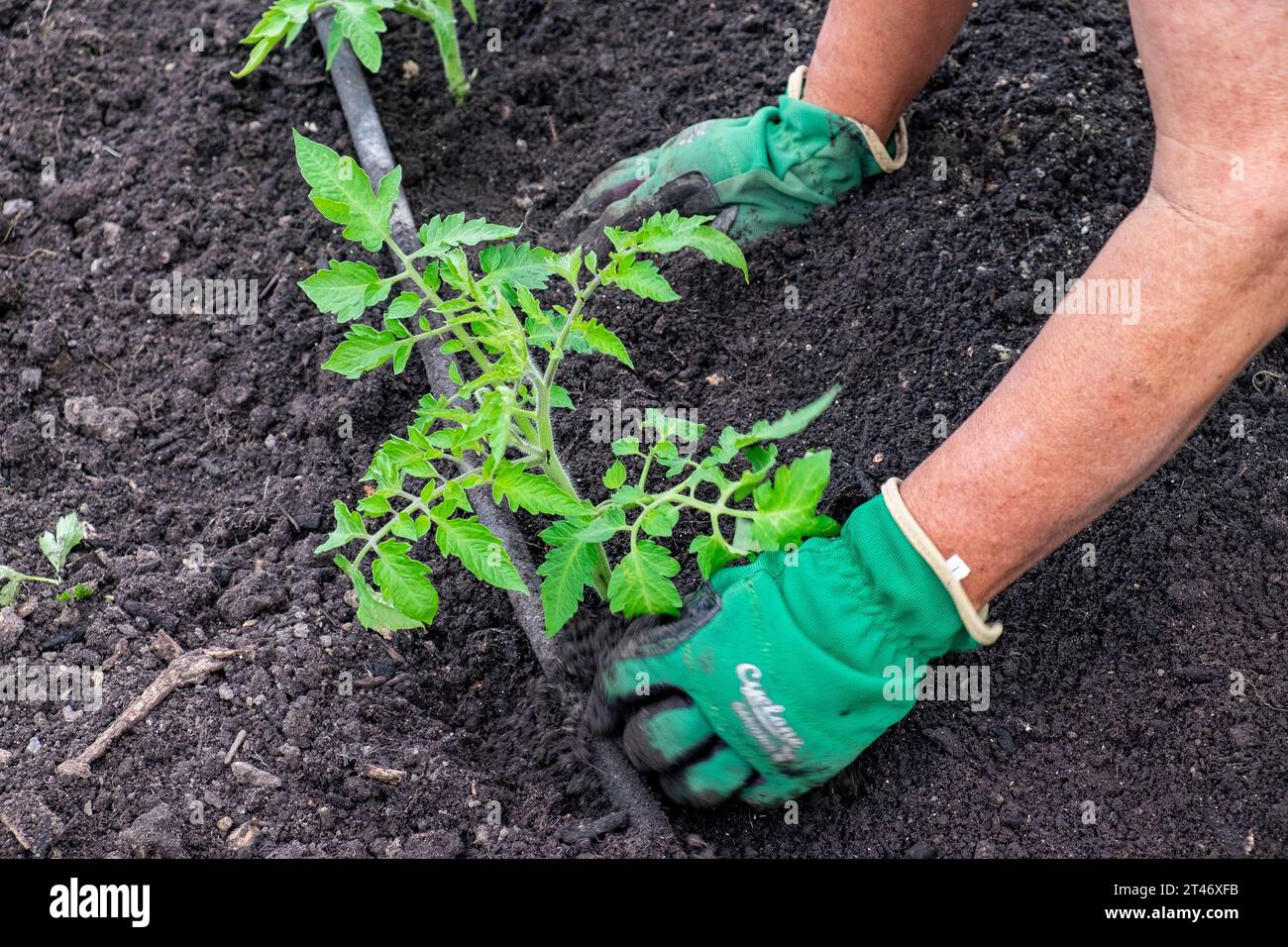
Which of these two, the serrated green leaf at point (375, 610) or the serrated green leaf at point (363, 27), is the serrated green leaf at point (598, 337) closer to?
the serrated green leaf at point (375, 610)

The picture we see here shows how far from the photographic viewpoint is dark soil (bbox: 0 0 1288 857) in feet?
6.80

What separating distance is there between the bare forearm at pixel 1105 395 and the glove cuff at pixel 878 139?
105cm

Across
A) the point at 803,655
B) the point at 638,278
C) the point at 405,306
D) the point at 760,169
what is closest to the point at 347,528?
the point at 405,306

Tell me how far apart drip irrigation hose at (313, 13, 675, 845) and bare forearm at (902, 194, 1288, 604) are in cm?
67

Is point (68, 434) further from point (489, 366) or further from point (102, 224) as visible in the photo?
point (489, 366)

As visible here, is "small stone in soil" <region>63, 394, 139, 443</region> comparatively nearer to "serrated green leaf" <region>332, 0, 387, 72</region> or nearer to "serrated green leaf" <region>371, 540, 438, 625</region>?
"serrated green leaf" <region>332, 0, 387, 72</region>

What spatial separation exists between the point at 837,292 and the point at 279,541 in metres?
1.31

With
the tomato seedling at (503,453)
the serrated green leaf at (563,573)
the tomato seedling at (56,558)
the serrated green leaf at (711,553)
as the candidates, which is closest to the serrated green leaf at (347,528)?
the tomato seedling at (503,453)

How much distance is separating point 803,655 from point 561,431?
91cm

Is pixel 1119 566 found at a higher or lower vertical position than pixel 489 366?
lower

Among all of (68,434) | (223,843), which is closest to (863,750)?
(223,843)

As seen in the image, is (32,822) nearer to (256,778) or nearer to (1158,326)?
(256,778)

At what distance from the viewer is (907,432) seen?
2.45m

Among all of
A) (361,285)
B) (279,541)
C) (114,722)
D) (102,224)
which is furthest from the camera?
(102,224)
